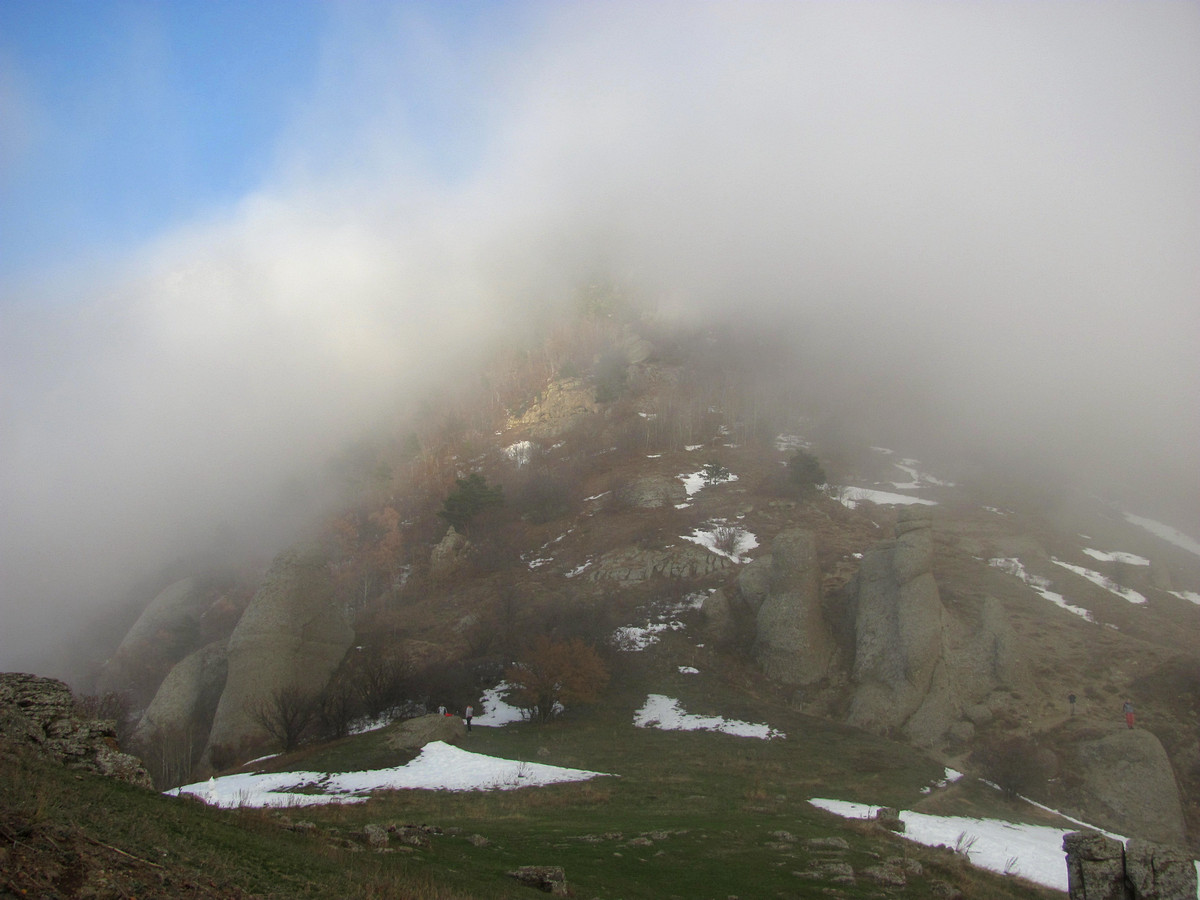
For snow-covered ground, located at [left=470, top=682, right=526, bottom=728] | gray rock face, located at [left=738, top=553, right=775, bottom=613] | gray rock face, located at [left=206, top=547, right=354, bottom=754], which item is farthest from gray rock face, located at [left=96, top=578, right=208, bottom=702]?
gray rock face, located at [left=738, top=553, right=775, bottom=613]

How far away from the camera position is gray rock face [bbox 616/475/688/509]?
77.9 m

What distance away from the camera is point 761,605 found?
51.8 metres

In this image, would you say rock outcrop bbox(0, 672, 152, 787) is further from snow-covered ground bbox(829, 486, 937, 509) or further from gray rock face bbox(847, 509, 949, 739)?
snow-covered ground bbox(829, 486, 937, 509)

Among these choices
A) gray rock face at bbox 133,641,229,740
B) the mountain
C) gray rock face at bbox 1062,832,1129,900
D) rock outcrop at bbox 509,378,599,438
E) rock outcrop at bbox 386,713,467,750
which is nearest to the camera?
gray rock face at bbox 1062,832,1129,900

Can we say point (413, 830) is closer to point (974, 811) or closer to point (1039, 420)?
point (974, 811)

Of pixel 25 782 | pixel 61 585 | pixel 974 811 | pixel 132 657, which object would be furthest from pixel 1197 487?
pixel 61 585

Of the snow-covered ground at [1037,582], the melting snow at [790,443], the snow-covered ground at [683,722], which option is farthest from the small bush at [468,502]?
the snow-covered ground at [1037,582]

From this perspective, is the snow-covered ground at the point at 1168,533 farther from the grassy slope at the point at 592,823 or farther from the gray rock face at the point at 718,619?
the grassy slope at the point at 592,823

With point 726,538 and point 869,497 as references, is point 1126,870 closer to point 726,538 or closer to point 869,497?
point 726,538

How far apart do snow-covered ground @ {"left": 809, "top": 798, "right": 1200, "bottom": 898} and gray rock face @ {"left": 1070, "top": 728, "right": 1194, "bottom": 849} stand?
4.85 m

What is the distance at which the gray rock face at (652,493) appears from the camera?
77.9m

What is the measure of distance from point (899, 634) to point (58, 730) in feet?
144

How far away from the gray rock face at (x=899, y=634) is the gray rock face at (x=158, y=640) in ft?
226

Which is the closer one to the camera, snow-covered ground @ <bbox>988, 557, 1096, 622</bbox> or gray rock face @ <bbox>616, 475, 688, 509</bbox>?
snow-covered ground @ <bbox>988, 557, 1096, 622</bbox>
